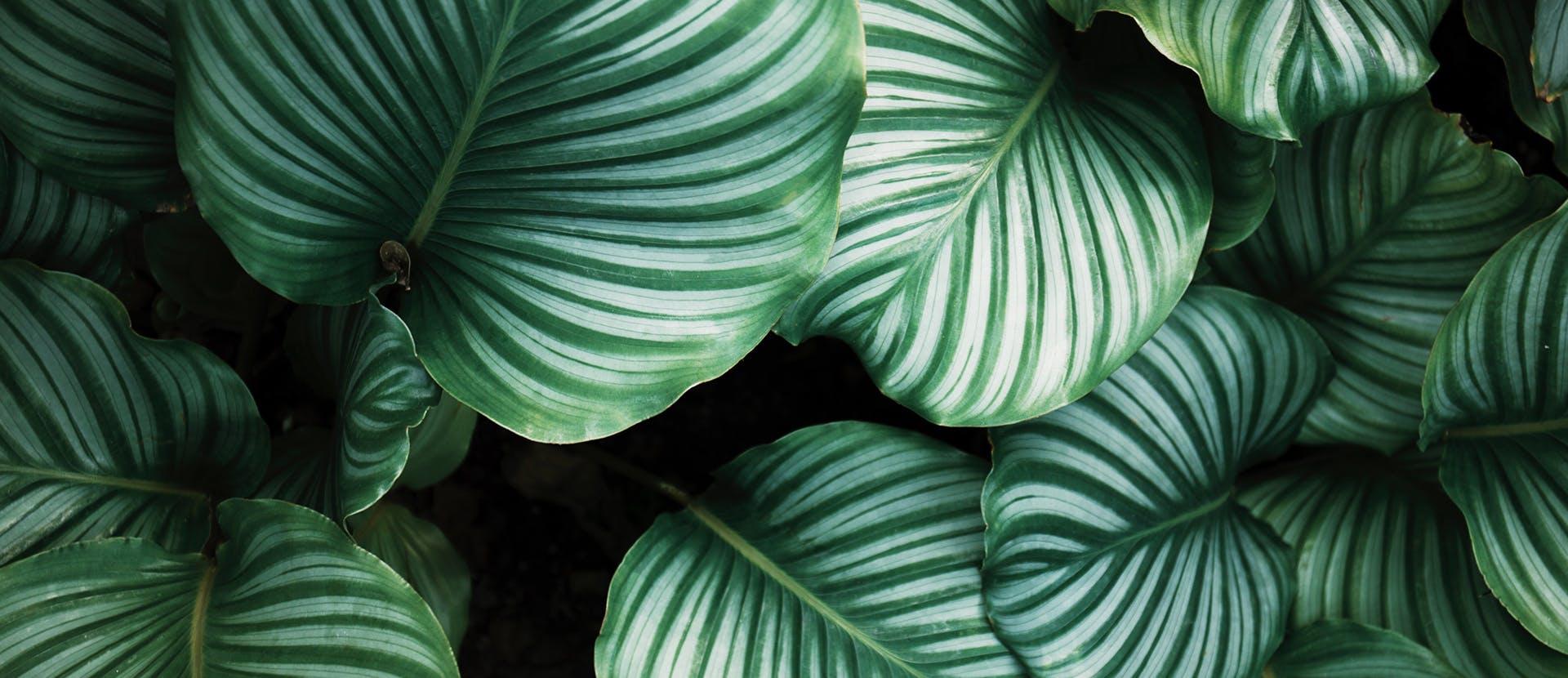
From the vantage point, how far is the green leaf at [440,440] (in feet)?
3.01

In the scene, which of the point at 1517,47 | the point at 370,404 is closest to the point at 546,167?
the point at 370,404

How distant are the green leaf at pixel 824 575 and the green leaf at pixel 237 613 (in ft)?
0.53

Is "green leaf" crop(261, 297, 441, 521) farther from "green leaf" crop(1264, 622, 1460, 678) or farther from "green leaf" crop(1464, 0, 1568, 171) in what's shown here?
"green leaf" crop(1464, 0, 1568, 171)

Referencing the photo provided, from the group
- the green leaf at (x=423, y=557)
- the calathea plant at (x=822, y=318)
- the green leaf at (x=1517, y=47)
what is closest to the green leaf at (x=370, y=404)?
the calathea plant at (x=822, y=318)

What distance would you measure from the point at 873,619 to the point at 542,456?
43 cm

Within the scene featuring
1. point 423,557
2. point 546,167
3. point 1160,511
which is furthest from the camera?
point 423,557

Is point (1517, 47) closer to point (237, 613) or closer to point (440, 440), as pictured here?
point (440, 440)

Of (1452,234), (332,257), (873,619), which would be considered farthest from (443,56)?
(1452,234)

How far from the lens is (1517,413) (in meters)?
0.88

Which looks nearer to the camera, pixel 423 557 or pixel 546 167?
pixel 546 167

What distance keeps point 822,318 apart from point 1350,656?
1.81 feet

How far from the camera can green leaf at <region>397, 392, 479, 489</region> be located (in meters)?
0.92

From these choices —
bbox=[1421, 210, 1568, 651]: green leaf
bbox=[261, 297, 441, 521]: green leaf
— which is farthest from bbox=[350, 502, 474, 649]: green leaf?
bbox=[1421, 210, 1568, 651]: green leaf

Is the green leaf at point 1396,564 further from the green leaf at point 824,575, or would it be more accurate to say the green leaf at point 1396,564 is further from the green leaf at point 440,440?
the green leaf at point 440,440
